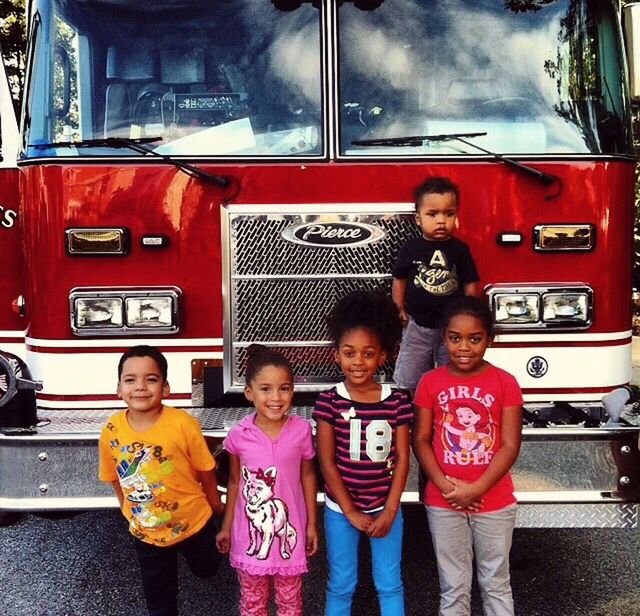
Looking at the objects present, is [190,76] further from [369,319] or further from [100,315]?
[369,319]

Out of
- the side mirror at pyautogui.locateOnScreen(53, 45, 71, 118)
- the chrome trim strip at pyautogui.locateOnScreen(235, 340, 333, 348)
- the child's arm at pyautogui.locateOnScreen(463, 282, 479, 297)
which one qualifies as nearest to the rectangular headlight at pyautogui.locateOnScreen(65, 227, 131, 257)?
the side mirror at pyautogui.locateOnScreen(53, 45, 71, 118)

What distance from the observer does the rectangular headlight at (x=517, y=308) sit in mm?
3537

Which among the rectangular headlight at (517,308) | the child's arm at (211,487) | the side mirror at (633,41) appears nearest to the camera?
the child's arm at (211,487)

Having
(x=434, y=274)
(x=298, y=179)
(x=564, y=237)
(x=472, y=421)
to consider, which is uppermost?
(x=298, y=179)

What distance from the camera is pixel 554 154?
3.51 metres

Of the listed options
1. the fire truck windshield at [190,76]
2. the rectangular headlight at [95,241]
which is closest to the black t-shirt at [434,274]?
the fire truck windshield at [190,76]

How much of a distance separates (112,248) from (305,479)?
133cm

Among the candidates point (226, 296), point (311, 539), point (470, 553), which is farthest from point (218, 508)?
point (226, 296)

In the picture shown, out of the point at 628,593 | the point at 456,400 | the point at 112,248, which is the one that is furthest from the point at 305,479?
the point at 628,593

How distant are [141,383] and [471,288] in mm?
1297

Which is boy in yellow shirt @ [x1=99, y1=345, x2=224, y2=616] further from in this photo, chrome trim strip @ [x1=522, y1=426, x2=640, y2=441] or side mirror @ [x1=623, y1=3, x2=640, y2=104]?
side mirror @ [x1=623, y1=3, x2=640, y2=104]

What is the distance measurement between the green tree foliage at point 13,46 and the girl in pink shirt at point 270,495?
2358 mm

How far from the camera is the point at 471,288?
3234 mm

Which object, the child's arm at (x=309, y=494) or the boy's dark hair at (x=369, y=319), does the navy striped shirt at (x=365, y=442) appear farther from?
the boy's dark hair at (x=369, y=319)
